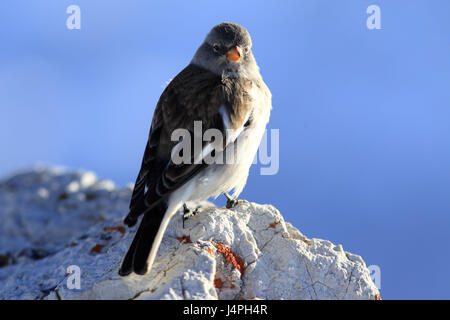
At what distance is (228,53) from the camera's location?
184 inches

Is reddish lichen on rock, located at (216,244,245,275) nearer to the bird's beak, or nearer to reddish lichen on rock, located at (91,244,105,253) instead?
reddish lichen on rock, located at (91,244,105,253)

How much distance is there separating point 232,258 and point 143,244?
59 cm

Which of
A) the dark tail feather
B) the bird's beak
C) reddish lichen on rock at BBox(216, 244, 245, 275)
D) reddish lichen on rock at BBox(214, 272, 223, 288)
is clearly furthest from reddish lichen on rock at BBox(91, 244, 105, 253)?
the bird's beak

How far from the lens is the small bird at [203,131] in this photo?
365 centimetres

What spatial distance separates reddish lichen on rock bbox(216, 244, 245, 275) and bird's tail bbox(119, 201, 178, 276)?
412 mm

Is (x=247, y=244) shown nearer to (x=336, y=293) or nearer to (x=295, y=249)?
(x=295, y=249)

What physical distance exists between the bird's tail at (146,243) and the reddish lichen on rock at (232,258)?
0.41 m

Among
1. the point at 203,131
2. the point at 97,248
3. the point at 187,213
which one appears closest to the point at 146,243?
the point at 187,213

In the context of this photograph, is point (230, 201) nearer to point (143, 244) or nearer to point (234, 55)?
point (143, 244)

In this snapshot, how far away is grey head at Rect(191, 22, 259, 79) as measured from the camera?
183 inches

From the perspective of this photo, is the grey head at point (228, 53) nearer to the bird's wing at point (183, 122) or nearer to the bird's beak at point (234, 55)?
the bird's beak at point (234, 55)

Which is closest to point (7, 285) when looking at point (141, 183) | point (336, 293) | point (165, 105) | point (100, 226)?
point (100, 226)
